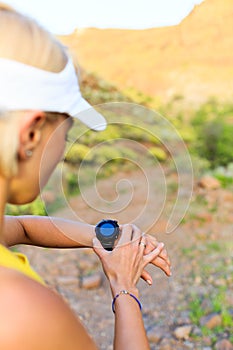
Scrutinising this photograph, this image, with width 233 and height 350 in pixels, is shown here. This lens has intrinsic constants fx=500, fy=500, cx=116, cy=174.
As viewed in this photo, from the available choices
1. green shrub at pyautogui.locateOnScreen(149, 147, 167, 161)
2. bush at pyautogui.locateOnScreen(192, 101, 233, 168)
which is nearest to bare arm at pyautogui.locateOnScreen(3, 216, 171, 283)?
green shrub at pyautogui.locateOnScreen(149, 147, 167, 161)

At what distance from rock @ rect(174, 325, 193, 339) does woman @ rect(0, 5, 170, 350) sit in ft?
6.59

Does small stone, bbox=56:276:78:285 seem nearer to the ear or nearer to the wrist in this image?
the wrist

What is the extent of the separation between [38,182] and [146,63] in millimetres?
17540

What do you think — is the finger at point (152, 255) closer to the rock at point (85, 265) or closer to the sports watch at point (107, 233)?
the sports watch at point (107, 233)

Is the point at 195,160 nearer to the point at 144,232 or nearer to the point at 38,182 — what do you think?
the point at 144,232

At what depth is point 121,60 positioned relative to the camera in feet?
61.0

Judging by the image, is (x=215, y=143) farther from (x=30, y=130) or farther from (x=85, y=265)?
(x=30, y=130)

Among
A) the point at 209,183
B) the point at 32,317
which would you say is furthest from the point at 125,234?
the point at 209,183

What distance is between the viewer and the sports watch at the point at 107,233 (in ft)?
4.14

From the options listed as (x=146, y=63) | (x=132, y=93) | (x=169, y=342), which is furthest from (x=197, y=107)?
(x=169, y=342)

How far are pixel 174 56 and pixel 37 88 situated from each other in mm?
17840

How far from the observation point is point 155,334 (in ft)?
9.80

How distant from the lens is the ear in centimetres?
82

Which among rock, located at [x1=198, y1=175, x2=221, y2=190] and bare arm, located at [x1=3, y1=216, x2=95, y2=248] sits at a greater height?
bare arm, located at [x1=3, y1=216, x2=95, y2=248]
